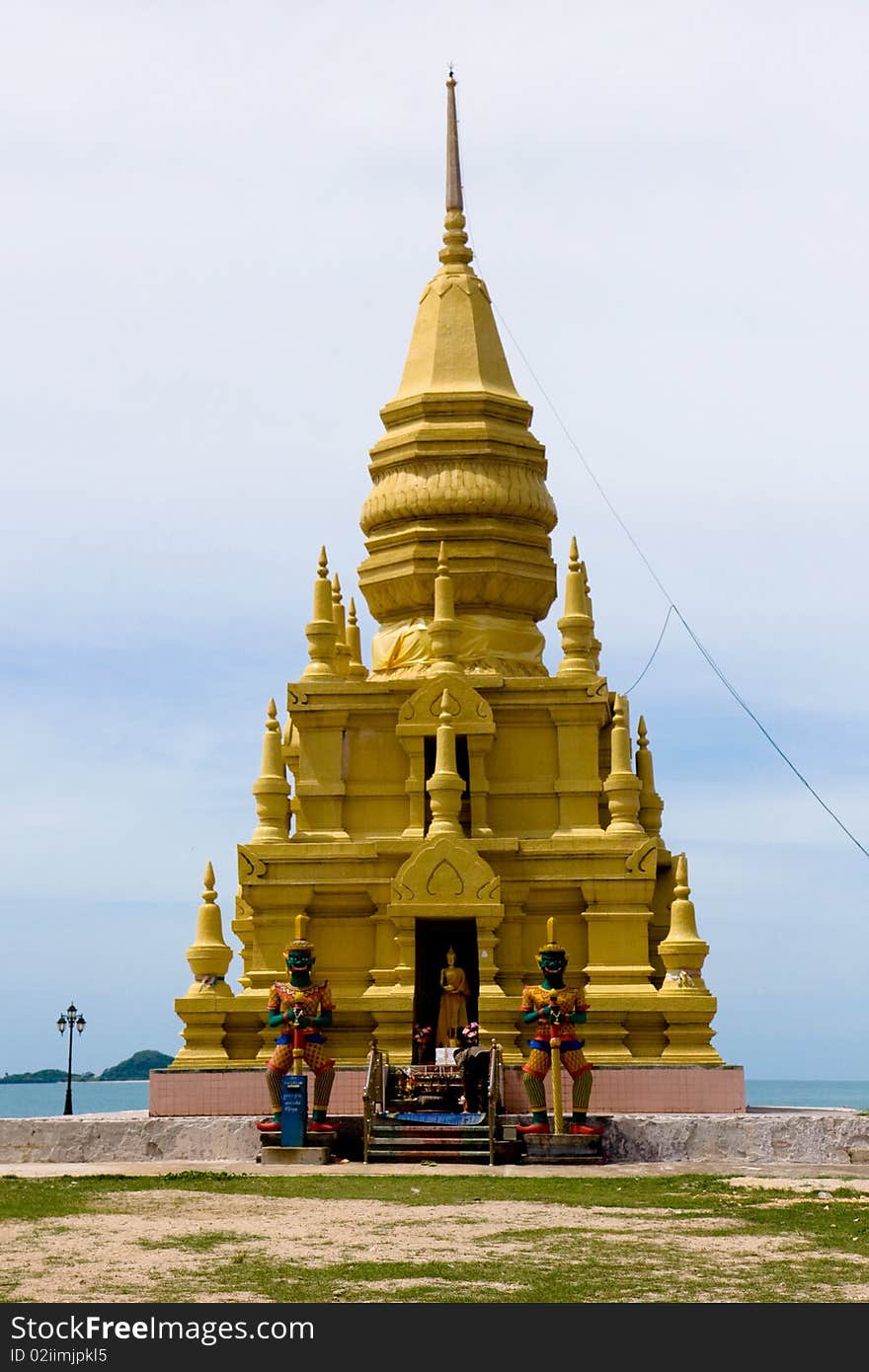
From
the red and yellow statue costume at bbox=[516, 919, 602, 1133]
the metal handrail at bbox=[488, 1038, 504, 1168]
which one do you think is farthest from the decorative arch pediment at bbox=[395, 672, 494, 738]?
the metal handrail at bbox=[488, 1038, 504, 1168]

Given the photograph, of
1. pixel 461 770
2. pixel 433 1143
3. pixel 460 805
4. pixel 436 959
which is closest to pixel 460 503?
pixel 461 770

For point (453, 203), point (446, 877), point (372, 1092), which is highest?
point (453, 203)

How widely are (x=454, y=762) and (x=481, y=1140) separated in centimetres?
601

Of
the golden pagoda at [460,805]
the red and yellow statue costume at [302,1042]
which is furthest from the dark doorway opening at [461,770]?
the red and yellow statue costume at [302,1042]

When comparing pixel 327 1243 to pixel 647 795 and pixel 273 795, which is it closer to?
pixel 273 795

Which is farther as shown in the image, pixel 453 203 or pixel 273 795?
pixel 453 203

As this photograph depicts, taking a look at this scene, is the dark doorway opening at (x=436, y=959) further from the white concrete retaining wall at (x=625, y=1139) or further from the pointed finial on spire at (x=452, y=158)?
the pointed finial on spire at (x=452, y=158)

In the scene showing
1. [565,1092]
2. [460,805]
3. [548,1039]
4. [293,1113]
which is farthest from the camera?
[460,805]

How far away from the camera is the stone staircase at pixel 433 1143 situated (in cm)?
2380

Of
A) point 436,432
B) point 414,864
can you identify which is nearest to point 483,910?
point 414,864

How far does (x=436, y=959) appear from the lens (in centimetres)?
2906

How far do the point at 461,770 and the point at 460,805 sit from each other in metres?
1.34

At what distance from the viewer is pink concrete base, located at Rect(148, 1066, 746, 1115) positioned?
2647 centimetres

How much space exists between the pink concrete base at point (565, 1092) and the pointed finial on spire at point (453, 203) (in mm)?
14147
